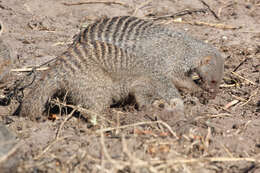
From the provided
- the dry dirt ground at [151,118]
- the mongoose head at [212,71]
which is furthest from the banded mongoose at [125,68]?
the dry dirt ground at [151,118]

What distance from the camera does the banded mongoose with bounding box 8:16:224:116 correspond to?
2.98m

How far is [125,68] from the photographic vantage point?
10.7ft

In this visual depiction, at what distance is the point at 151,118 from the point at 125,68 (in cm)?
51

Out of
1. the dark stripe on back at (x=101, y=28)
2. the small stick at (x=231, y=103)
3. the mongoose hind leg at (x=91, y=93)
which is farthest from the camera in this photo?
the dark stripe on back at (x=101, y=28)

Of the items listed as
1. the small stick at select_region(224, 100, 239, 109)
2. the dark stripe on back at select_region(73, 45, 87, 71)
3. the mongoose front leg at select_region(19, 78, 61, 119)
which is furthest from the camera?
the small stick at select_region(224, 100, 239, 109)

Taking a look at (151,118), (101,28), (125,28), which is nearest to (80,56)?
(101,28)

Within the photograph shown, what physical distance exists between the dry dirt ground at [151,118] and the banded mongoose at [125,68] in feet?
0.45

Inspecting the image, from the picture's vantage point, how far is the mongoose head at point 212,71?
11.3 ft

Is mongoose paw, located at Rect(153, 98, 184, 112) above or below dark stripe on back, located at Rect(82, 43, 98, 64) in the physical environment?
below

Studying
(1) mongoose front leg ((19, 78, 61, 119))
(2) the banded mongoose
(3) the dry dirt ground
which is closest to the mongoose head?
(2) the banded mongoose

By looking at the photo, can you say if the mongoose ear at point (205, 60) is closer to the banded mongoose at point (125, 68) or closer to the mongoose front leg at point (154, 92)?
the banded mongoose at point (125, 68)

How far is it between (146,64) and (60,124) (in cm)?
98

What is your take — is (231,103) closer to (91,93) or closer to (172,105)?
(172,105)

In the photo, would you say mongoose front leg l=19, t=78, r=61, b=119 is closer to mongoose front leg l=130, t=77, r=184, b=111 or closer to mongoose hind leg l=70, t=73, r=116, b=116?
mongoose hind leg l=70, t=73, r=116, b=116
